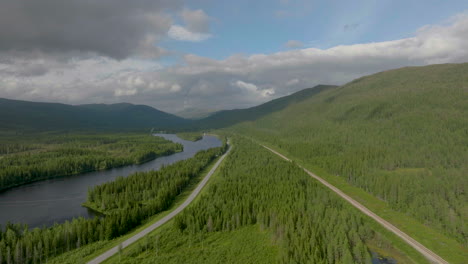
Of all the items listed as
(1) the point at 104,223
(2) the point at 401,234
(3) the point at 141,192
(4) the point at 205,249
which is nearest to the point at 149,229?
(1) the point at 104,223

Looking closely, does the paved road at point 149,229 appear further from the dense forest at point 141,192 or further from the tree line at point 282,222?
the dense forest at point 141,192

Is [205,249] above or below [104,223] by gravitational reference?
below

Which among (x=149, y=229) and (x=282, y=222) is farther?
(x=149, y=229)

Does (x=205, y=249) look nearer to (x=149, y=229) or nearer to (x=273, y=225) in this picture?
(x=149, y=229)

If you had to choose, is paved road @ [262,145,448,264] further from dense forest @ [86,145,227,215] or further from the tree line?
dense forest @ [86,145,227,215]

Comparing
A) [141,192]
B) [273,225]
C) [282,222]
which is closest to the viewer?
[282,222]

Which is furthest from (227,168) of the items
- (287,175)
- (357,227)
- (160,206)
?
(357,227)

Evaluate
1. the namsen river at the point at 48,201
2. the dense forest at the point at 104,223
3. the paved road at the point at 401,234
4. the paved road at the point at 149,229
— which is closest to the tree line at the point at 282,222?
the paved road at the point at 149,229
